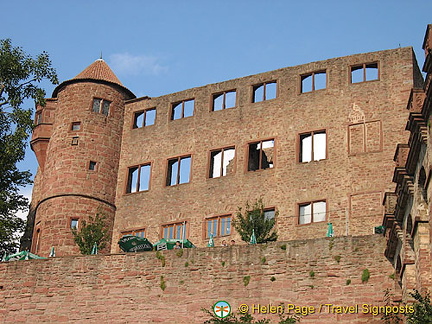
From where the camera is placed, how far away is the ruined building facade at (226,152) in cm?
3975

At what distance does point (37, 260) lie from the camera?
119 ft

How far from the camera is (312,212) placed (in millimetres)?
39781

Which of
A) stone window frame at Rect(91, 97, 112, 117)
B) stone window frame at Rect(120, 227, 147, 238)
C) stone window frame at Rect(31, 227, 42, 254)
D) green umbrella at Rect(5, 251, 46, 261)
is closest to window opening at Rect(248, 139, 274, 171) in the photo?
stone window frame at Rect(120, 227, 147, 238)

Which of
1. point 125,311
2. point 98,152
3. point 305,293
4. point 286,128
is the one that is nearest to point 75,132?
point 98,152

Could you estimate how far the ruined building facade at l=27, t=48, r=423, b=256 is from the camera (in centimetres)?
3975

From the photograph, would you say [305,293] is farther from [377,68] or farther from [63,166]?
[63,166]

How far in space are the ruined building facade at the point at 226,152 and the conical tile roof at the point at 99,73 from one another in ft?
0.38

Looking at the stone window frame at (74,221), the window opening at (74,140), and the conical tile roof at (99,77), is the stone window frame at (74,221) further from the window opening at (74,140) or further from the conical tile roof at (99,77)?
the conical tile roof at (99,77)

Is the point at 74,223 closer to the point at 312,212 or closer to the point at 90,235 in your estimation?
the point at 90,235

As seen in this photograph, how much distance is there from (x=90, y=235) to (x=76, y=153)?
537 cm

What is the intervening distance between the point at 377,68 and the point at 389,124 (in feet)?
9.13

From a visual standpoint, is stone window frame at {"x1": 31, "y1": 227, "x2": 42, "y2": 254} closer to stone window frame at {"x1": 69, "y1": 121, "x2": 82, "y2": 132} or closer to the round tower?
the round tower

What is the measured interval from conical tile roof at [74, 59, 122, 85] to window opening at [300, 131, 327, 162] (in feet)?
35.0

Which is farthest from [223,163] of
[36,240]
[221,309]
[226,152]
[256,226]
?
[221,309]
